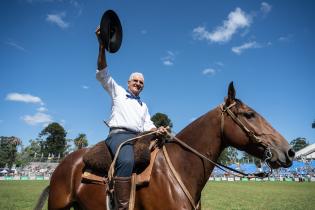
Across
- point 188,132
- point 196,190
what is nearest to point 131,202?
point 196,190

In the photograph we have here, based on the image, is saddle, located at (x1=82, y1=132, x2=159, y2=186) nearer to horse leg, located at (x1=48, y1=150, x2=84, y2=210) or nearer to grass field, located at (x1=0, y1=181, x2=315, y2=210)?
horse leg, located at (x1=48, y1=150, x2=84, y2=210)

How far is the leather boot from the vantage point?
13.7 feet

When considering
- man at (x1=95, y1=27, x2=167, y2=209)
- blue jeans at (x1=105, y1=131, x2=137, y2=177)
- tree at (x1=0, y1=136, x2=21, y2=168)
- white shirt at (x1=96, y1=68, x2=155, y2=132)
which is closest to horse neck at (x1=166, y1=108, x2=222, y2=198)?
man at (x1=95, y1=27, x2=167, y2=209)

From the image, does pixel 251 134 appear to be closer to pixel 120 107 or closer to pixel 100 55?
pixel 120 107

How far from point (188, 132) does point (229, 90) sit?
0.99 meters

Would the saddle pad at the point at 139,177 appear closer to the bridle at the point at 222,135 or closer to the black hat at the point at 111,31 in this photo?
the bridle at the point at 222,135

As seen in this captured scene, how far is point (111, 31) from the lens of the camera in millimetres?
4906

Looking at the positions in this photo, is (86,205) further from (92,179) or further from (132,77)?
(132,77)

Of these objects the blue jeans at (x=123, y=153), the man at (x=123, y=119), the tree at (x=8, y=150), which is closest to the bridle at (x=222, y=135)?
the man at (x=123, y=119)

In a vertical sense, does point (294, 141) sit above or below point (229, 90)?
above

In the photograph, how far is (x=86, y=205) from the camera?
5043 millimetres

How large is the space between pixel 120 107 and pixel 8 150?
4059 inches

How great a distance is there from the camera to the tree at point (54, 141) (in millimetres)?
121938

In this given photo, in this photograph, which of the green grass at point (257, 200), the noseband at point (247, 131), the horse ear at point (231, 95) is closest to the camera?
the noseband at point (247, 131)
